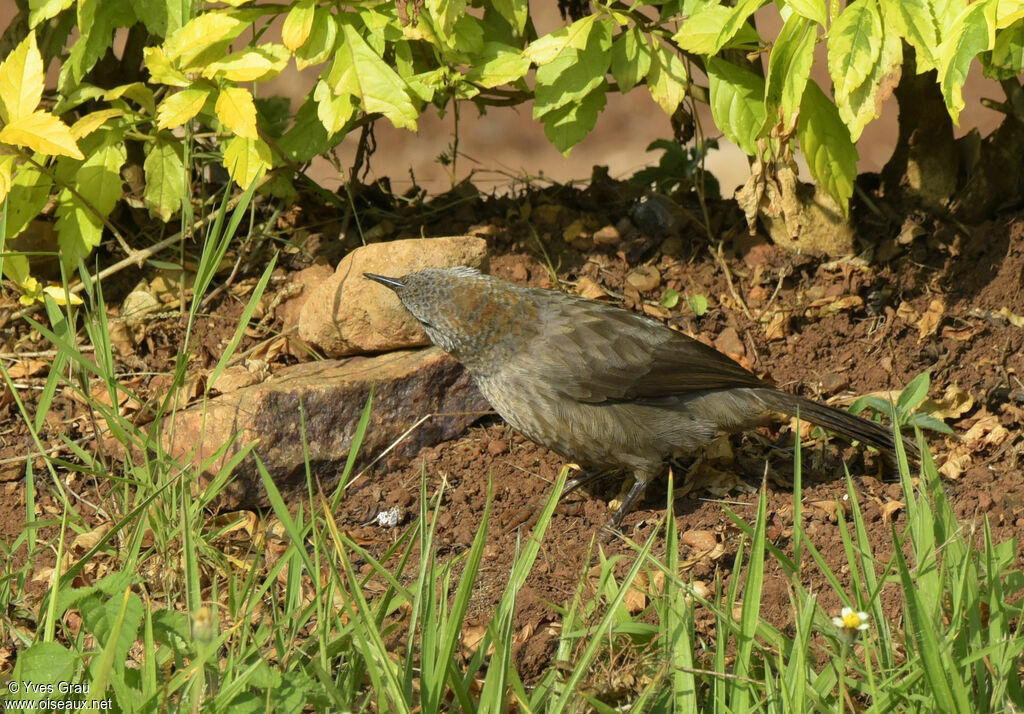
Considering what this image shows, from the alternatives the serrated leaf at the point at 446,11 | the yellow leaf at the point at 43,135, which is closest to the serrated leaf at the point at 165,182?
the yellow leaf at the point at 43,135

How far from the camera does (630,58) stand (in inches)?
173

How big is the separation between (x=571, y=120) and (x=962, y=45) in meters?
1.69

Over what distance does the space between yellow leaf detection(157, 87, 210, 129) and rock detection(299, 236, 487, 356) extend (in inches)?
36.7

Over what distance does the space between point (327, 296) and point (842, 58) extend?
2.30 m

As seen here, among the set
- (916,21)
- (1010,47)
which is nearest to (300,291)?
(916,21)

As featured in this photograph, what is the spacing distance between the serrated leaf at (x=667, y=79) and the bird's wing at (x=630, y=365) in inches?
34.8

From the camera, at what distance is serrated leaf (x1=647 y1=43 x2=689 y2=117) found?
445cm

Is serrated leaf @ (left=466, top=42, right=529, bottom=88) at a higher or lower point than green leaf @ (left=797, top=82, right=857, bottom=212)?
higher

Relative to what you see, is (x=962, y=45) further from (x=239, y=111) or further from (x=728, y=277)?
(x=239, y=111)

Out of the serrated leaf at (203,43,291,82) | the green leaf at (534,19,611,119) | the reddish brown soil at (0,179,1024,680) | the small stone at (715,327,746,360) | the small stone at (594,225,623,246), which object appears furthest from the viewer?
the small stone at (594,225,623,246)

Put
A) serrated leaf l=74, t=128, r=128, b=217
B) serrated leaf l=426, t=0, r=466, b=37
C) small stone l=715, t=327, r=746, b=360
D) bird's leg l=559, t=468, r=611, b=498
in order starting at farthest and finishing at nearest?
small stone l=715, t=327, r=746, b=360
serrated leaf l=74, t=128, r=128, b=217
bird's leg l=559, t=468, r=611, b=498
serrated leaf l=426, t=0, r=466, b=37

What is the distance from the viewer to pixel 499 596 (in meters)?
3.72

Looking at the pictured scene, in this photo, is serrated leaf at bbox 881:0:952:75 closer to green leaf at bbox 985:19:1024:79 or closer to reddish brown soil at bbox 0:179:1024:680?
green leaf at bbox 985:19:1024:79

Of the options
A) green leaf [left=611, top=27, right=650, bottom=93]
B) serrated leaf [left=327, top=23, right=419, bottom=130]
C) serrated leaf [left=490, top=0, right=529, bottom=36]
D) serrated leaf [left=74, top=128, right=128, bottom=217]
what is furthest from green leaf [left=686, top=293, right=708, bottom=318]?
serrated leaf [left=74, top=128, right=128, bottom=217]
